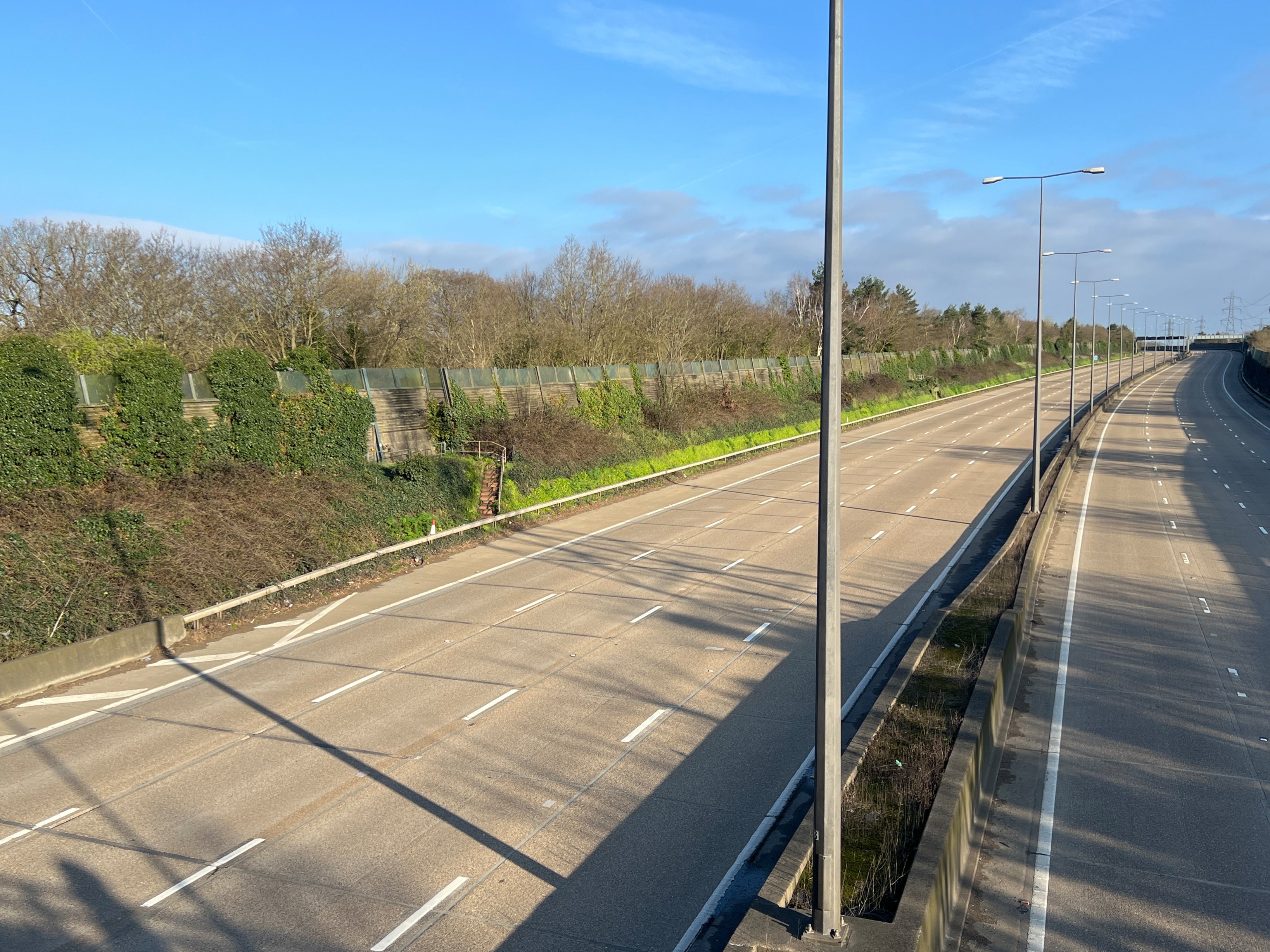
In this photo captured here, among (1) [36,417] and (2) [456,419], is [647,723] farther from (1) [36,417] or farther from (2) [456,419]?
(2) [456,419]

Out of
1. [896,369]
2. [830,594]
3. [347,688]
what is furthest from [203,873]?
[896,369]

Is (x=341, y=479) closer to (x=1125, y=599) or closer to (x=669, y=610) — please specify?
(x=669, y=610)

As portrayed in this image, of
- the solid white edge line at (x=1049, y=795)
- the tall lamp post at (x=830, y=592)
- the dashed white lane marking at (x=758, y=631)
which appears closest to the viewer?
the tall lamp post at (x=830, y=592)

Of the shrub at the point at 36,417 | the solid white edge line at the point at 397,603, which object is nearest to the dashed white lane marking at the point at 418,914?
the solid white edge line at the point at 397,603

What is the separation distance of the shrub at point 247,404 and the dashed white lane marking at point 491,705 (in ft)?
40.2

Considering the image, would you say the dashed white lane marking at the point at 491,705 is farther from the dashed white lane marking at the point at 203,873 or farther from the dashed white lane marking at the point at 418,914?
the dashed white lane marking at the point at 418,914

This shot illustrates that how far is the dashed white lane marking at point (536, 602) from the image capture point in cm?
1878

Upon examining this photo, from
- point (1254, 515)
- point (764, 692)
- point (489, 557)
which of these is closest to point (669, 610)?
point (764, 692)

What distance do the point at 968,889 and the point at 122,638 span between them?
45.2 ft

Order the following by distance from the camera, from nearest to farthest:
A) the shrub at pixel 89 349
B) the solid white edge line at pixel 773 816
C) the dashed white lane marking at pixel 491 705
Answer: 1. the solid white edge line at pixel 773 816
2. the dashed white lane marking at pixel 491 705
3. the shrub at pixel 89 349

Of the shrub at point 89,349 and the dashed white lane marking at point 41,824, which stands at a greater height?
the shrub at point 89,349

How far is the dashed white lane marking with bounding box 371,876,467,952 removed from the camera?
7.43 meters

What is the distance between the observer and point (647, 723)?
1245 cm

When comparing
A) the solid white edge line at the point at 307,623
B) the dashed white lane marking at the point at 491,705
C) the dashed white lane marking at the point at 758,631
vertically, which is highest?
the dashed white lane marking at the point at 491,705
